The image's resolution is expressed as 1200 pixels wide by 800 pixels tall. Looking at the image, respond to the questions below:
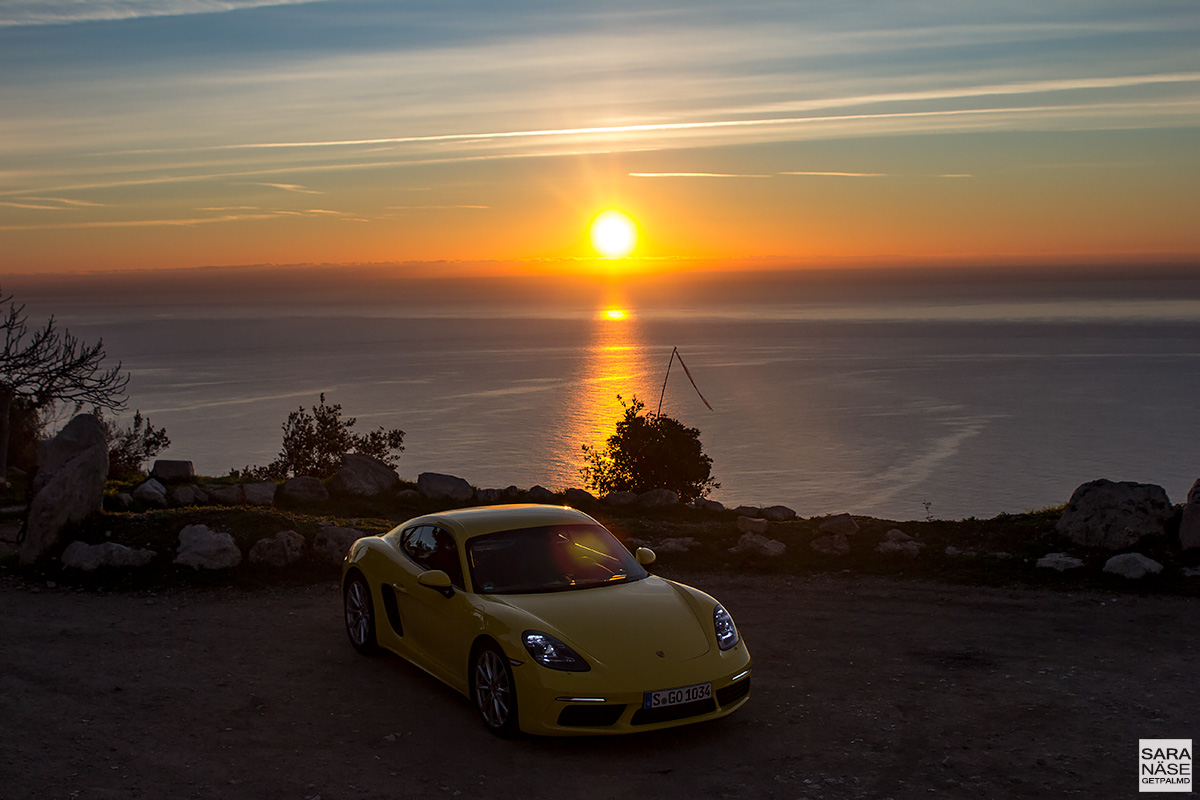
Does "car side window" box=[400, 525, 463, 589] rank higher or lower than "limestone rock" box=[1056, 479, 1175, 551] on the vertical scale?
lower

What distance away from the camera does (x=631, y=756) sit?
7.81 m

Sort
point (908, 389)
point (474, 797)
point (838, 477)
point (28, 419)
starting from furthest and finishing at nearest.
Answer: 1. point (908, 389)
2. point (838, 477)
3. point (28, 419)
4. point (474, 797)

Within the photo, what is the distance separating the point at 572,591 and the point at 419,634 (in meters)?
1.71

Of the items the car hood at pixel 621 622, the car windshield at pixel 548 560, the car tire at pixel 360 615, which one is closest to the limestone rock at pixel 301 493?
the car tire at pixel 360 615

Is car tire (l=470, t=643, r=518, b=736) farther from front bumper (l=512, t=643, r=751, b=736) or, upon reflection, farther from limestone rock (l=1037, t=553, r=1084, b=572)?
limestone rock (l=1037, t=553, r=1084, b=572)

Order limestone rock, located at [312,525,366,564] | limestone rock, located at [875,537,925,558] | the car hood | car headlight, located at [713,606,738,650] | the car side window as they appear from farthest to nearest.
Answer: limestone rock, located at [312,525,366,564], limestone rock, located at [875,537,925,558], the car side window, car headlight, located at [713,606,738,650], the car hood

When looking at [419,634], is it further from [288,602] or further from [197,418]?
[197,418]

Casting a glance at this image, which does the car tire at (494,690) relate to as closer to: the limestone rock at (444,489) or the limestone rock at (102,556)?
the limestone rock at (102,556)

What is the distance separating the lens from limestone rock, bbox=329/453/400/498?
2019 cm

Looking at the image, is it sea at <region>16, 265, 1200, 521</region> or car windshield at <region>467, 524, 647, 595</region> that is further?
sea at <region>16, 265, 1200, 521</region>

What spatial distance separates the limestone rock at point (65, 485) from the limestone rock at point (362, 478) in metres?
5.19

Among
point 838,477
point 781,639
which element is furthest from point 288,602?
point 838,477

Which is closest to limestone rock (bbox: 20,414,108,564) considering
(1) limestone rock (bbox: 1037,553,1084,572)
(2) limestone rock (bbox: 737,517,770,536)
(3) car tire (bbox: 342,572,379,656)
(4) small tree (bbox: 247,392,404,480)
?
(3) car tire (bbox: 342,572,379,656)

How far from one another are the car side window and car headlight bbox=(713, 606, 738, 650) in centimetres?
229
